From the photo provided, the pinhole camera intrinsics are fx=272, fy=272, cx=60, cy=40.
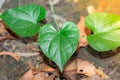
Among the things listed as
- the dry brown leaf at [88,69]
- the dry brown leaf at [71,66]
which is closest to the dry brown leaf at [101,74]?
the dry brown leaf at [88,69]

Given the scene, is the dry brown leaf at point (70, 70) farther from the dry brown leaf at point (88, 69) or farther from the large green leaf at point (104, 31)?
the large green leaf at point (104, 31)

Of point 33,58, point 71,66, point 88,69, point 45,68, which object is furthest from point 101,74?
point 33,58

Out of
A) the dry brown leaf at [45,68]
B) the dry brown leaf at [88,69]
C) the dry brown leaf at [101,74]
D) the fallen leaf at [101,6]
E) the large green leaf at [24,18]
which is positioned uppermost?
the large green leaf at [24,18]

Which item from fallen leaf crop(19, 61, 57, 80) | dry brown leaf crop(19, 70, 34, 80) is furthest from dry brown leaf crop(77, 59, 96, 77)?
dry brown leaf crop(19, 70, 34, 80)

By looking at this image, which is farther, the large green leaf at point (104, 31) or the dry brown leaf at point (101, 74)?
the dry brown leaf at point (101, 74)

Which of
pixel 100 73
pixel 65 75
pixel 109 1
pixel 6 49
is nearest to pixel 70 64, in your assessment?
pixel 65 75

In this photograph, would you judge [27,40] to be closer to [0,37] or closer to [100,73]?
[0,37]
